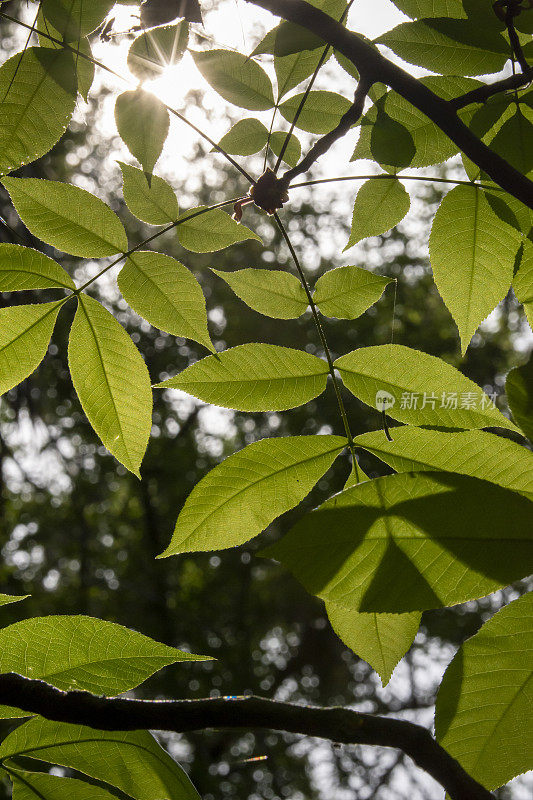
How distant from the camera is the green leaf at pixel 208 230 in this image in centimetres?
95

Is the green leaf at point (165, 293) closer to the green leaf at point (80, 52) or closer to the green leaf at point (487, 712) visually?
the green leaf at point (80, 52)

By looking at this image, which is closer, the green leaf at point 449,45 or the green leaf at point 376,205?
the green leaf at point 449,45

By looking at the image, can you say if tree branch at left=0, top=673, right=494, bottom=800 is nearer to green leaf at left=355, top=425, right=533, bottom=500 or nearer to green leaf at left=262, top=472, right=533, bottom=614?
green leaf at left=262, top=472, right=533, bottom=614

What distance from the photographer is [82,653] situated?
0.63 m

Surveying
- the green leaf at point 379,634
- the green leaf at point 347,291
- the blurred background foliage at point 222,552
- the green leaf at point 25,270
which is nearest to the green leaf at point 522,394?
the green leaf at point 379,634

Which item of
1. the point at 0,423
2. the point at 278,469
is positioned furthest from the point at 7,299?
the point at 0,423

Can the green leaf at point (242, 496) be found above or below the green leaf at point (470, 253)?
below

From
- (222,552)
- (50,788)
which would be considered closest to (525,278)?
(50,788)

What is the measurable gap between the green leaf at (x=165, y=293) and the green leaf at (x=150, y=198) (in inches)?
2.8

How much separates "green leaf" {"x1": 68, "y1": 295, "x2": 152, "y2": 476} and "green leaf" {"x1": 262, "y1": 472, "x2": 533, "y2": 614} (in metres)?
0.40

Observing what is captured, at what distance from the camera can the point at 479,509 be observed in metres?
0.48

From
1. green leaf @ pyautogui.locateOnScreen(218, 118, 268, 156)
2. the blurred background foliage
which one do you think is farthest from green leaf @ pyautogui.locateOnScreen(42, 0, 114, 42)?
the blurred background foliage

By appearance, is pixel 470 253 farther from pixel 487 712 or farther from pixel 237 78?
pixel 487 712

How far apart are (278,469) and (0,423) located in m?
6.39
